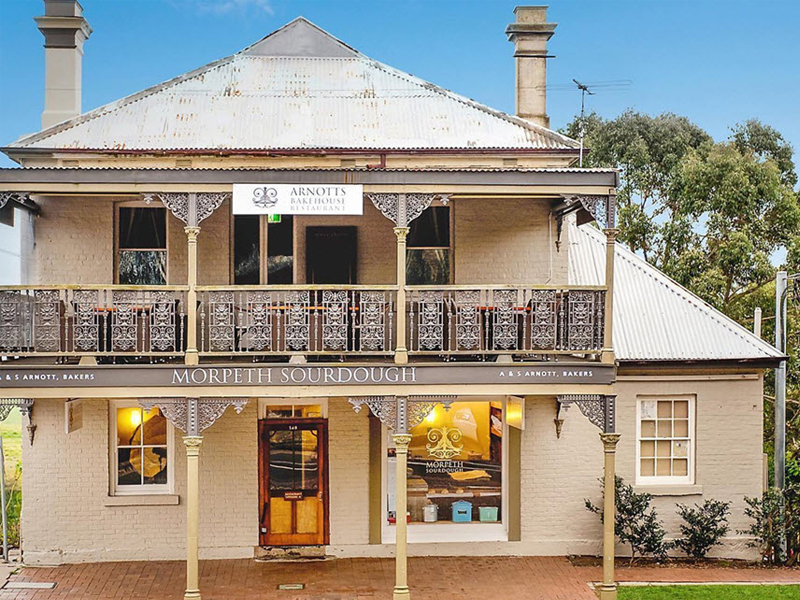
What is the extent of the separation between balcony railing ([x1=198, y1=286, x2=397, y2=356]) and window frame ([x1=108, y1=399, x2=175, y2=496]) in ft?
7.85

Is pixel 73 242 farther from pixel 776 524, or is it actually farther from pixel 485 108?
A: pixel 776 524

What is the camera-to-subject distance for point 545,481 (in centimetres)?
1376

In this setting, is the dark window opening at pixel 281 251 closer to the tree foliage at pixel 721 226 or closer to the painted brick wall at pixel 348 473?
the painted brick wall at pixel 348 473

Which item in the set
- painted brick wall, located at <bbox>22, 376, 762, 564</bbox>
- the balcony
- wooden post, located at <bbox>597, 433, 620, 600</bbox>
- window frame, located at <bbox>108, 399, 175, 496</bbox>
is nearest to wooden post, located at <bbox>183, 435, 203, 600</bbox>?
the balcony

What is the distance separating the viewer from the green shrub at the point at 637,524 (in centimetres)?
1314

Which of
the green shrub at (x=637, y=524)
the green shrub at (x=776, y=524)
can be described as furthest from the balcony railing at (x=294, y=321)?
the green shrub at (x=776, y=524)

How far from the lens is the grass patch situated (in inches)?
463

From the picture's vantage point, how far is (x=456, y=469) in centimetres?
1398

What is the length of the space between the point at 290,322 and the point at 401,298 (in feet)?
4.98

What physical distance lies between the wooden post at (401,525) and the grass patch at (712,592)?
306cm

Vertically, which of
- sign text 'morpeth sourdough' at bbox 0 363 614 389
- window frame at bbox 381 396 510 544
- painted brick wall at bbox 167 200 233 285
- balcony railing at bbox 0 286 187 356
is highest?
painted brick wall at bbox 167 200 233 285

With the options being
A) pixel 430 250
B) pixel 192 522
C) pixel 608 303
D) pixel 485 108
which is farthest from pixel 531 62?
pixel 192 522

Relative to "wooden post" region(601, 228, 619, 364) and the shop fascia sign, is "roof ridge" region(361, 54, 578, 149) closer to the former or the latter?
"wooden post" region(601, 228, 619, 364)

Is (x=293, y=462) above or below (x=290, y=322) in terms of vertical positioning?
below
